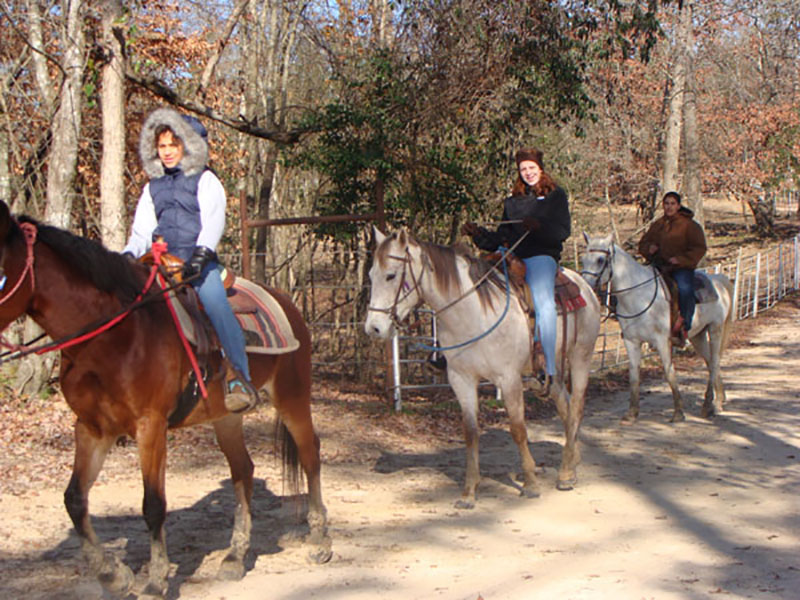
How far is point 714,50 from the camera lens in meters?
24.5

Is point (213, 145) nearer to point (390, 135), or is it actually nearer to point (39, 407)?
point (390, 135)

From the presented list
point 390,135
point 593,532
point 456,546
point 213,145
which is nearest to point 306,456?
point 456,546

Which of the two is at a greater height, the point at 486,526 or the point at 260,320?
the point at 260,320

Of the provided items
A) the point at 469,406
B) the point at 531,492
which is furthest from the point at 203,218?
the point at 531,492

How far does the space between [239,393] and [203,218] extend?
3.53ft

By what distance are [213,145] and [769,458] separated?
9.96 meters

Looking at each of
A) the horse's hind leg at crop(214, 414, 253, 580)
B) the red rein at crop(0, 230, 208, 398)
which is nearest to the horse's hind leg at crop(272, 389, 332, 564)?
the horse's hind leg at crop(214, 414, 253, 580)

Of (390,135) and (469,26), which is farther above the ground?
(469,26)

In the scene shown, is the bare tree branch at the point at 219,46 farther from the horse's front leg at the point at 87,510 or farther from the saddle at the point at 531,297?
the horse's front leg at the point at 87,510

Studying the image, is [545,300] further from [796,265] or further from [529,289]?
[796,265]

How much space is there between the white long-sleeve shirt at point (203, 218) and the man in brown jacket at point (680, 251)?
731 cm

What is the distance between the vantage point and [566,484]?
24.1 ft

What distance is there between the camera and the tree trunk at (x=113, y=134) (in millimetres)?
9883

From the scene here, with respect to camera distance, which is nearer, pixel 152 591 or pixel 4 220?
pixel 4 220
